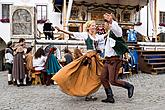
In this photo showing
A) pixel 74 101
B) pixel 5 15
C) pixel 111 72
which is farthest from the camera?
pixel 5 15

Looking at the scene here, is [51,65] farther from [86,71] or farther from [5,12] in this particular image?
[5,12]

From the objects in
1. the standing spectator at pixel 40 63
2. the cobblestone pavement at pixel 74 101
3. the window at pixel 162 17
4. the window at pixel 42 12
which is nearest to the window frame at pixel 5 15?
the window at pixel 42 12

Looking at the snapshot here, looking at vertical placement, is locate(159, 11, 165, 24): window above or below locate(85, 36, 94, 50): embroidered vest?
above

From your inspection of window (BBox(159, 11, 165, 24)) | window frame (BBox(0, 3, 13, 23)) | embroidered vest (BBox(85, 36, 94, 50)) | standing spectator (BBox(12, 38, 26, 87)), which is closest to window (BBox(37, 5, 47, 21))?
window frame (BBox(0, 3, 13, 23))

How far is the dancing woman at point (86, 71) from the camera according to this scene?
8266 millimetres

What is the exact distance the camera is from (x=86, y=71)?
8.49 metres

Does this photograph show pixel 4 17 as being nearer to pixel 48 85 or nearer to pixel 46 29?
pixel 46 29

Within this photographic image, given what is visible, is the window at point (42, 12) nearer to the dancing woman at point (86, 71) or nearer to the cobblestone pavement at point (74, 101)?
the cobblestone pavement at point (74, 101)

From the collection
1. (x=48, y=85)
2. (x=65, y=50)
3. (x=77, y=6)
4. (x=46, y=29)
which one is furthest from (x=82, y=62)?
(x=77, y=6)

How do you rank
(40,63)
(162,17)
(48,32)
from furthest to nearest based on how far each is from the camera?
1. (162,17)
2. (48,32)
3. (40,63)

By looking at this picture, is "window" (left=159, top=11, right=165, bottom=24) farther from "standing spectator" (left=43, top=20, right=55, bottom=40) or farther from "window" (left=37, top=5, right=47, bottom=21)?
"standing spectator" (left=43, top=20, right=55, bottom=40)

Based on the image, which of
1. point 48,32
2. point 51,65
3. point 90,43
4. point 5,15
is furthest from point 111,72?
point 5,15

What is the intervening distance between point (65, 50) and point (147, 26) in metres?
16.8

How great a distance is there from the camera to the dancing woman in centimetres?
827
